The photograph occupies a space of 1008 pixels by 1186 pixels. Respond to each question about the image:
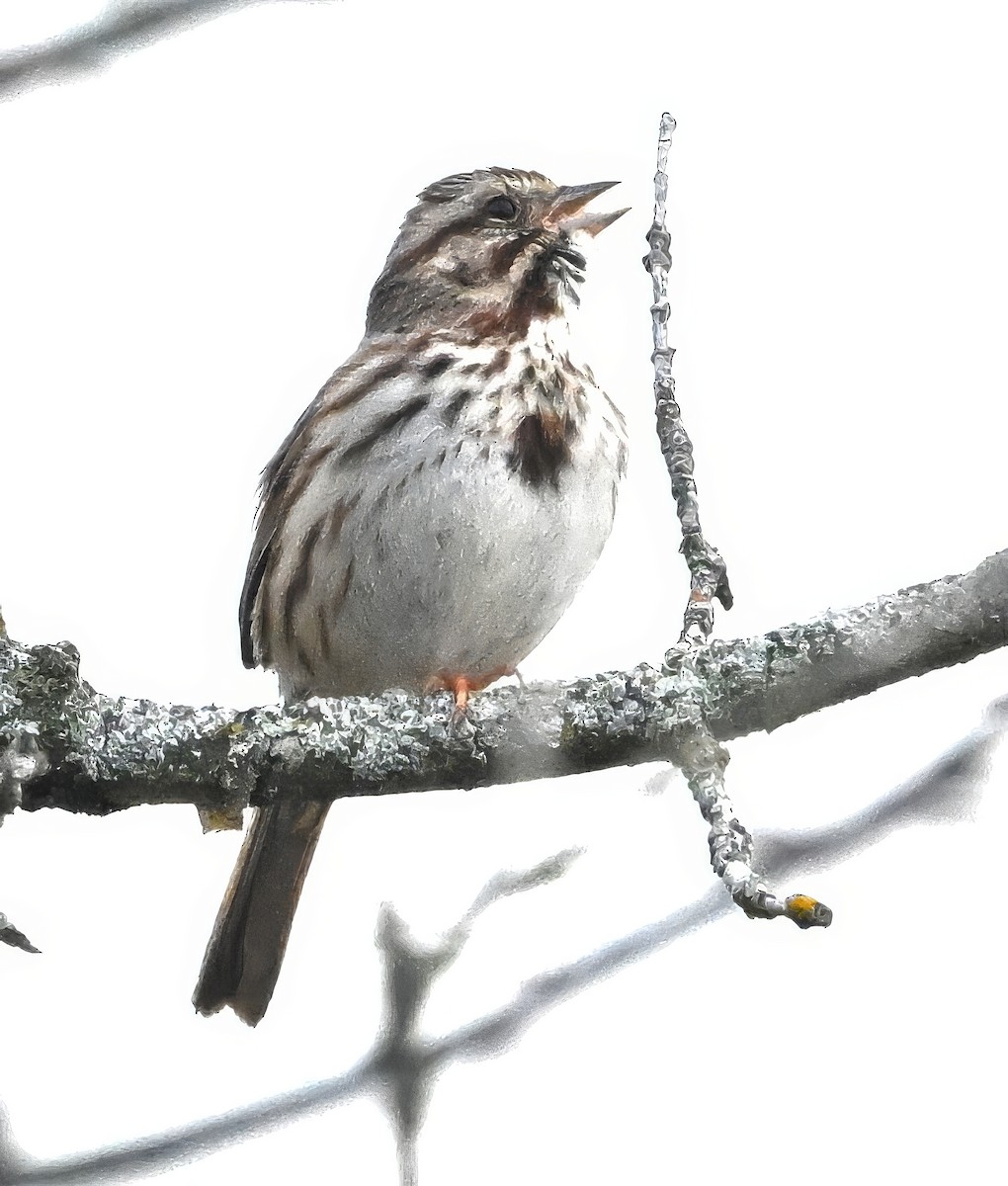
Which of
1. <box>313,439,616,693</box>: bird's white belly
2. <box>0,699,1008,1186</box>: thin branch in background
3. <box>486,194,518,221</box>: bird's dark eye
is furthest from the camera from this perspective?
<box>486,194,518,221</box>: bird's dark eye

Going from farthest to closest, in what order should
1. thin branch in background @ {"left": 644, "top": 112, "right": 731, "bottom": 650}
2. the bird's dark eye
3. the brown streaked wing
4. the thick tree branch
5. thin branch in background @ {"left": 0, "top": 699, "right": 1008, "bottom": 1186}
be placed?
the bird's dark eye → the brown streaked wing → thin branch in background @ {"left": 644, "top": 112, "right": 731, "bottom": 650} → the thick tree branch → thin branch in background @ {"left": 0, "top": 699, "right": 1008, "bottom": 1186}

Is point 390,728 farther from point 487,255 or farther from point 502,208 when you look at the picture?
point 502,208

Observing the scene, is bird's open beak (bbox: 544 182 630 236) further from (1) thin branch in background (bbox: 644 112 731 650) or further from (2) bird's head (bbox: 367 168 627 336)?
(1) thin branch in background (bbox: 644 112 731 650)

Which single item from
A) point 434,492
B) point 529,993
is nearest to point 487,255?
point 434,492

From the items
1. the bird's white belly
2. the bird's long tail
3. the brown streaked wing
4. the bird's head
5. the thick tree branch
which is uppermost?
the bird's head

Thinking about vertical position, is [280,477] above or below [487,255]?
below

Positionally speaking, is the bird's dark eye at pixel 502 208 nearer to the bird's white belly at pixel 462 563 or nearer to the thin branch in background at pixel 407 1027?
the bird's white belly at pixel 462 563

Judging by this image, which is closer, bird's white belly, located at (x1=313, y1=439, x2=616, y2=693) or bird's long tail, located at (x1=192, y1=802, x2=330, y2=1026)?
bird's white belly, located at (x1=313, y1=439, x2=616, y2=693)

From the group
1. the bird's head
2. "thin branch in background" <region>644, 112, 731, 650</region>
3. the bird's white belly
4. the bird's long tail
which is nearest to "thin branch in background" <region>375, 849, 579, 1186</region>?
"thin branch in background" <region>644, 112, 731, 650</region>

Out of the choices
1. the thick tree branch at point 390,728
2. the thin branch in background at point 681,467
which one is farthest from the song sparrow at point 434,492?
the thin branch in background at point 681,467
